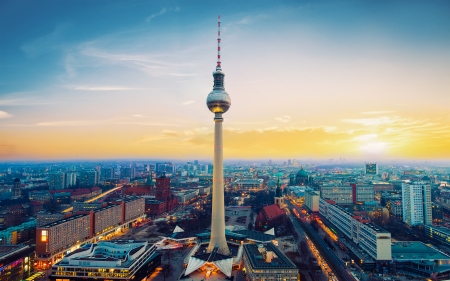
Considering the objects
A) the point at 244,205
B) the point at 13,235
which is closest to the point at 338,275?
the point at 13,235

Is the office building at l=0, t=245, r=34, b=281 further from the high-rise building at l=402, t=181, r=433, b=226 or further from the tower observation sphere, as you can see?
the high-rise building at l=402, t=181, r=433, b=226

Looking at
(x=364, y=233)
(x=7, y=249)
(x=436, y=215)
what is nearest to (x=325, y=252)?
(x=364, y=233)

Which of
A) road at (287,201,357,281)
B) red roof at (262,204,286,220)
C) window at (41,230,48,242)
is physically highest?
window at (41,230,48,242)

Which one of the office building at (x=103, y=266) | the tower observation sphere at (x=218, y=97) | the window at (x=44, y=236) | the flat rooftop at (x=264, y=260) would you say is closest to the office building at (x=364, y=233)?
the flat rooftop at (x=264, y=260)

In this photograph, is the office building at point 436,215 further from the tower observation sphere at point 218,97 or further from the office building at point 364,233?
the tower observation sphere at point 218,97

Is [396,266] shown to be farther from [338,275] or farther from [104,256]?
[104,256]

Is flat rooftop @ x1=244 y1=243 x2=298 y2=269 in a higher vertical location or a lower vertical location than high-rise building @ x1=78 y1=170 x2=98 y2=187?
lower

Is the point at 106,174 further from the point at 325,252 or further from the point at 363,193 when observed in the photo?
the point at 325,252

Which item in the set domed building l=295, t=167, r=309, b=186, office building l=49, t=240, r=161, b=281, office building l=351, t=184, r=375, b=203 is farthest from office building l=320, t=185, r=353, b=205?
office building l=49, t=240, r=161, b=281
